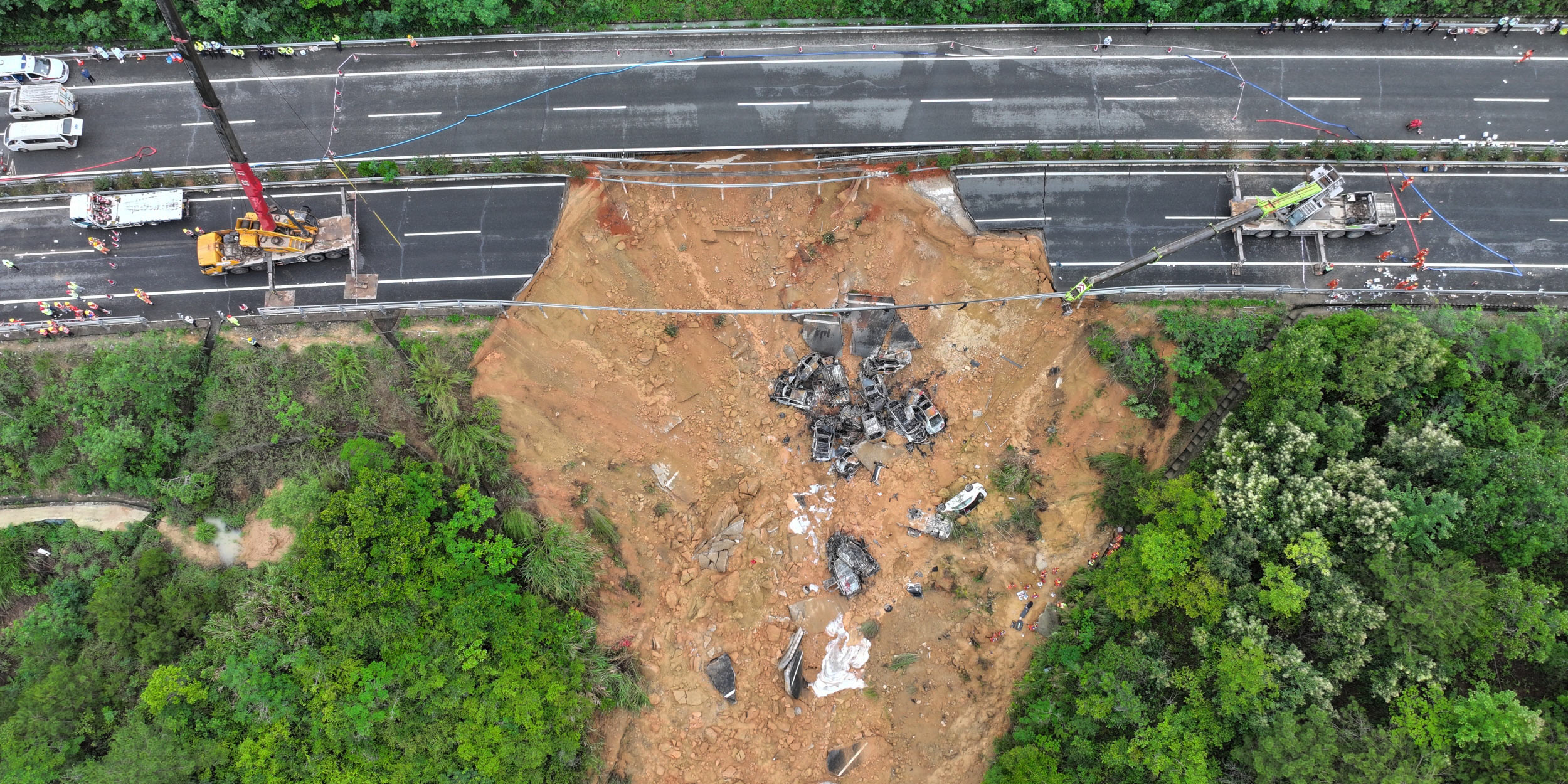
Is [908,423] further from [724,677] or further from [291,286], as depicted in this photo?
[291,286]

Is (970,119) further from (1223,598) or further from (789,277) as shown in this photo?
(1223,598)

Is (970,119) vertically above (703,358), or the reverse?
(970,119)

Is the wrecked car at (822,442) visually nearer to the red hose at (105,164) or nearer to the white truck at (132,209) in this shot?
the white truck at (132,209)

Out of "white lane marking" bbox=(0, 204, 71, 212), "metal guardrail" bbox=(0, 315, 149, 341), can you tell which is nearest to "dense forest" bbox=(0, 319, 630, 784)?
"metal guardrail" bbox=(0, 315, 149, 341)

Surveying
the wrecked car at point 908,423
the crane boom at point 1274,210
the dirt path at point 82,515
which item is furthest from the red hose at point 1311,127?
the dirt path at point 82,515

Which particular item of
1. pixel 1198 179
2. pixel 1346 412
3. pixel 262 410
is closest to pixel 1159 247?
pixel 1198 179

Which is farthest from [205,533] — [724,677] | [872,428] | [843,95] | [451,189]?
[843,95]
